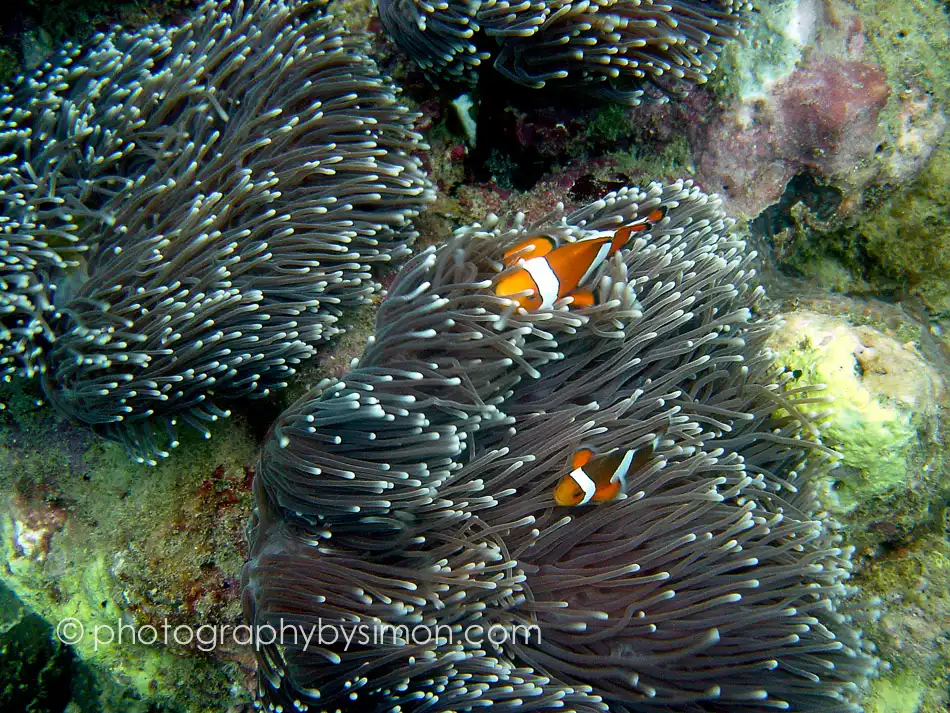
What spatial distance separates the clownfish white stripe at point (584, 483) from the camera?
6.14 ft

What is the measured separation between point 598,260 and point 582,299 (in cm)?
15

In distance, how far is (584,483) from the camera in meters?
1.88

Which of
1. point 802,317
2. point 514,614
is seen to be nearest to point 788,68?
point 802,317

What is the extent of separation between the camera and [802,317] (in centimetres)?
273

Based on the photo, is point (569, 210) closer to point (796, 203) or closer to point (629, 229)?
point (629, 229)

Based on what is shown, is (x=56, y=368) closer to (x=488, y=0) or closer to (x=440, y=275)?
(x=440, y=275)

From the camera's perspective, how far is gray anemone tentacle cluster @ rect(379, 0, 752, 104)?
2.25 metres

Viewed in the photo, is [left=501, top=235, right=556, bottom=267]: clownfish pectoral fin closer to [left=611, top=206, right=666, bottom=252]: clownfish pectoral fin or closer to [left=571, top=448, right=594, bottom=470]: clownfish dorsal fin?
[left=611, top=206, right=666, bottom=252]: clownfish pectoral fin

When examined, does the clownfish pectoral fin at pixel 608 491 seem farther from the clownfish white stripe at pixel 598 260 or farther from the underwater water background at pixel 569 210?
the underwater water background at pixel 569 210

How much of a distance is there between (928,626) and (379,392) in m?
2.77

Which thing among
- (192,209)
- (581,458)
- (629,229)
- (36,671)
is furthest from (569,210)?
(36,671)

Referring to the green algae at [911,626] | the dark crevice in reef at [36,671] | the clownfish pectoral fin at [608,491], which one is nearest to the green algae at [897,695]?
the green algae at [911,626]

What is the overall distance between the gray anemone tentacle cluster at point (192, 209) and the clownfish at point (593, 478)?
1.13 m

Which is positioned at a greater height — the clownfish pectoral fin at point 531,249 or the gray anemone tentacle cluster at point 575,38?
the gray anemone tentacle cluster at point 575,38
